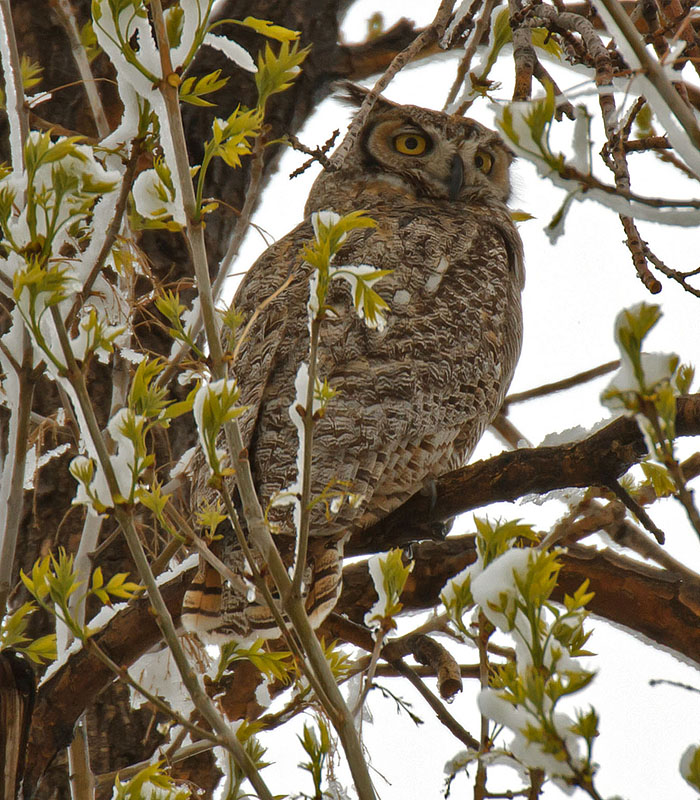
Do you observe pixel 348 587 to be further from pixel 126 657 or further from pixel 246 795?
pixel 246 795

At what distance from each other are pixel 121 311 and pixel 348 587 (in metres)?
0.80

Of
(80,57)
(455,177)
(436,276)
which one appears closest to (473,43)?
(436,276)

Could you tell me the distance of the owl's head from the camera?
272 centimetres

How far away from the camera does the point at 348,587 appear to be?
2041mm

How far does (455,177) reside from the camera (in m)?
2.69

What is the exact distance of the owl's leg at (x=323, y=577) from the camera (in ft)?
5.35

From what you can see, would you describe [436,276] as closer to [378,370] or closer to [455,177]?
[378,370]

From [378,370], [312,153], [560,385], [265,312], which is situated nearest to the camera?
[312,153]

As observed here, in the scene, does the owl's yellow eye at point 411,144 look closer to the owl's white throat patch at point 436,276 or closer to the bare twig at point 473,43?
the bare twig at point 473,43

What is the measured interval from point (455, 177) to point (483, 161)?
0.20 metres

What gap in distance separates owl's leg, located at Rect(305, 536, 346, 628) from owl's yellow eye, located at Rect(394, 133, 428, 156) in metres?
1.40

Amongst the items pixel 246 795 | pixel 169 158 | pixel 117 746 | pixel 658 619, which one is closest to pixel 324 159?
pixel 169 158

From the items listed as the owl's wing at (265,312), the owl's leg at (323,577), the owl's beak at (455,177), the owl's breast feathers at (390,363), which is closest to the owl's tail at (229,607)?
the owl's leg at (323,577)

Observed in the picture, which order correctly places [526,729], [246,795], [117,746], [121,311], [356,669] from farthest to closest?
1. [117,746]
2. [356,669]
3. [121,311]
4. [246,795]
5. [526,729]
